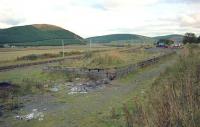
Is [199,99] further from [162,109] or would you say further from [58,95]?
[58,95]

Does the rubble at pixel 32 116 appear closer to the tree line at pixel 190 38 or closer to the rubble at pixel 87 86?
the rubble at pixel 87 86

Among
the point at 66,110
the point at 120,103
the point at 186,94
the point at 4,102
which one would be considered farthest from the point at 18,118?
the point at 186,94

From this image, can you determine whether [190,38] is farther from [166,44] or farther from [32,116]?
[32,116]

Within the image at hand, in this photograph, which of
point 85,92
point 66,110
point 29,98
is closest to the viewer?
point 66,110

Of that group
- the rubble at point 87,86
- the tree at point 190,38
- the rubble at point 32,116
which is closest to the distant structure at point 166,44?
the tree at point 190,38

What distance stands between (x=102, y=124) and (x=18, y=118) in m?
4.00

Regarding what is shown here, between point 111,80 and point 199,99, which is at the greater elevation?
point 199,99

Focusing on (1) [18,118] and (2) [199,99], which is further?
(1) [18,118]

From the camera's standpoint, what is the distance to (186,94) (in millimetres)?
8586

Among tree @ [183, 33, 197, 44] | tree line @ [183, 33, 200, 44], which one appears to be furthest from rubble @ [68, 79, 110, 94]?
tree @ [183, 33, 197, 44]

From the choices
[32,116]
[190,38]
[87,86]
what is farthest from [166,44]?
[32,116]

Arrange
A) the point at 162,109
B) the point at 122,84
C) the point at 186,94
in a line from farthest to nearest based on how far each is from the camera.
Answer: the point at 122,84 < the point at 186,94 < the point at 162,109

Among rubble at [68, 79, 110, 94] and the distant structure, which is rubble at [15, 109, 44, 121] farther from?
the distant structure

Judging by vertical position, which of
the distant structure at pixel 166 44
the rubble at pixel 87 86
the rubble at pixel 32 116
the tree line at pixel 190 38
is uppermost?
the tree line at pixel 190 38
